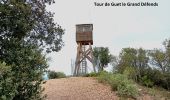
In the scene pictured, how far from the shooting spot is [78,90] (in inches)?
867

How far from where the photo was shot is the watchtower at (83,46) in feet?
105

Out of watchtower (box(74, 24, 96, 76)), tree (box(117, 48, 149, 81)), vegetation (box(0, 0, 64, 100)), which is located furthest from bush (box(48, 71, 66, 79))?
vegetation (box(0, 0, 64, 100))

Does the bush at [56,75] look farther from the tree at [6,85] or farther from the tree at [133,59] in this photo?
the tree at [6,85]

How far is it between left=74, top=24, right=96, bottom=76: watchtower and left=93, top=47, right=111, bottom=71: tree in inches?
77.9

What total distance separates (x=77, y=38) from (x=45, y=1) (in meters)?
18.3

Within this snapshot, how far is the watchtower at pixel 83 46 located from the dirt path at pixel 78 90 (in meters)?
7.06

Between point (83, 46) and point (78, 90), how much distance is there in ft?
37.9

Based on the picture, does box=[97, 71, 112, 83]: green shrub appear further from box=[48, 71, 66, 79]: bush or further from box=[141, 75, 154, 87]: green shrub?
box=[48, 71, 66, 79]: bush

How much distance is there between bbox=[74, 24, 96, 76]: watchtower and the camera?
3209 centimetres

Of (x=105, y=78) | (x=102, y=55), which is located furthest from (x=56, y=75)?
(x=105, y=78)

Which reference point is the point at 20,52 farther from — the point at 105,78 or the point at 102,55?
the point at 102,55

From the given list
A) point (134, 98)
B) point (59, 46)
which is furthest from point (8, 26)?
point (134, 98)

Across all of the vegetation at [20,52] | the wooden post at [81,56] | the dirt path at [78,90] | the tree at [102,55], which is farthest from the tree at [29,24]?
the tree at [102,55]

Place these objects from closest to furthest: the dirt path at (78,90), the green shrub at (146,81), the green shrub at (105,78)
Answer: the dirt path at (78,90)
the green shrub at (105,78)
the green shrub at (146,81)
